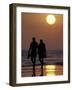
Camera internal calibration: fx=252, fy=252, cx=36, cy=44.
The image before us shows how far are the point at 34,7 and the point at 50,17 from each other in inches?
7.5

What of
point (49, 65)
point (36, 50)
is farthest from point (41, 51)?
point (49, 65)

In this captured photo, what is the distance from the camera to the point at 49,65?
95.9 inches

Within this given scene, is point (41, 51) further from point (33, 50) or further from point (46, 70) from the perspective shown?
point (46, 70)

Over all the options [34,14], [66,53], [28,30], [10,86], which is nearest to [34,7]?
[34,14]

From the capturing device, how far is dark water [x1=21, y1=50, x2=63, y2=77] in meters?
2.36

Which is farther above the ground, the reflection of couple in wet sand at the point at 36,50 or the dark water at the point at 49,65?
the reflection of couple in wet sand at the point at 36,50

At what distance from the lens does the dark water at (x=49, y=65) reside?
92.8 inches

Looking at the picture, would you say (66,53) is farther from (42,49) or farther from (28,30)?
(28,30)

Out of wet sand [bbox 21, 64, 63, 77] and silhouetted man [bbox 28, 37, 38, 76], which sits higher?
silhouetted man [bbox 28, 37, 38, 76]

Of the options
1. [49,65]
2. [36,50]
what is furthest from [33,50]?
[49,65]

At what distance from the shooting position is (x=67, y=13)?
8.20 feet

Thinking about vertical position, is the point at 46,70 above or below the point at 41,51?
below

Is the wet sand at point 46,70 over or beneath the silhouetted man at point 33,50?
beneath

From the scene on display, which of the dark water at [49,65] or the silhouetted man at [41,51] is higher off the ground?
the silhouetted man at [41,51]
